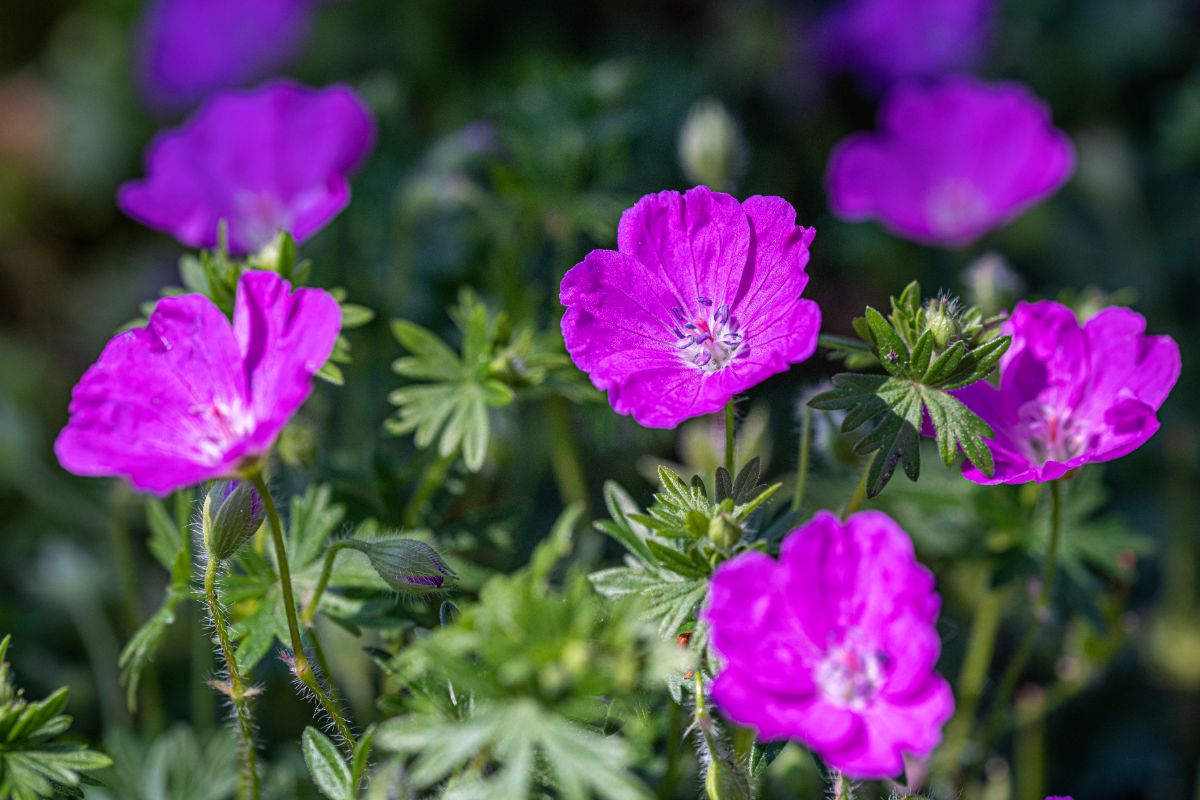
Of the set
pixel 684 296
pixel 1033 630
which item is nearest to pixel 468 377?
pixel 684 296

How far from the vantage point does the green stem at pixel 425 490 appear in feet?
7.39

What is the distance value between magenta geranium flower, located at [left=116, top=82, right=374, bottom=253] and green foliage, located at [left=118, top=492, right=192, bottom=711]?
2.50 feet

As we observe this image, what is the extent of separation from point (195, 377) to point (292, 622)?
397 mm

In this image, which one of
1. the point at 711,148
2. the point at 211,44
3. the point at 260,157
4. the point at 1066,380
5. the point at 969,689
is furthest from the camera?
the point at 211,44

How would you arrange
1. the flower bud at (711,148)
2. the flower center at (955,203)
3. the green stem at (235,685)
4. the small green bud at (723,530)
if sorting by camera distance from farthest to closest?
the flower center at (955,203) → the flower bud at (711,148) → the green stem at (235,685) → the small green bud at (723,530)

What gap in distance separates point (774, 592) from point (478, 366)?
82 centimetres

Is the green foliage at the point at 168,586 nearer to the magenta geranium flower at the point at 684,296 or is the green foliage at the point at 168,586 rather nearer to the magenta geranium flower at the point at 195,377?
the magenta geranium flower at the point at 195,377

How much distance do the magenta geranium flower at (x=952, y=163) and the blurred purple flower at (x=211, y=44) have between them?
2.44 metres

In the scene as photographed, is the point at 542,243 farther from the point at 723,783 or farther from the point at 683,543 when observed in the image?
the point at 723,783

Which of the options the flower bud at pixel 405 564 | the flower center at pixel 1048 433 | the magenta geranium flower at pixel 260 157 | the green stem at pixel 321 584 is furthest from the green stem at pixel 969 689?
the magenta geranium flower at pixel 260 157

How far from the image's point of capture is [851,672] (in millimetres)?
1600

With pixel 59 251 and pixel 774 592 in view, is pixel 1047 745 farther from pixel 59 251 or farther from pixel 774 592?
pixel 59 251

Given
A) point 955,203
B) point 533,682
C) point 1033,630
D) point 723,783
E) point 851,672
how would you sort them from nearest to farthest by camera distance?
point 533,682
point 851,672
point 723,783
point 1033,630
point 955,203

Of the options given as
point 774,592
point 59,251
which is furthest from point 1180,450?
point 59,251
